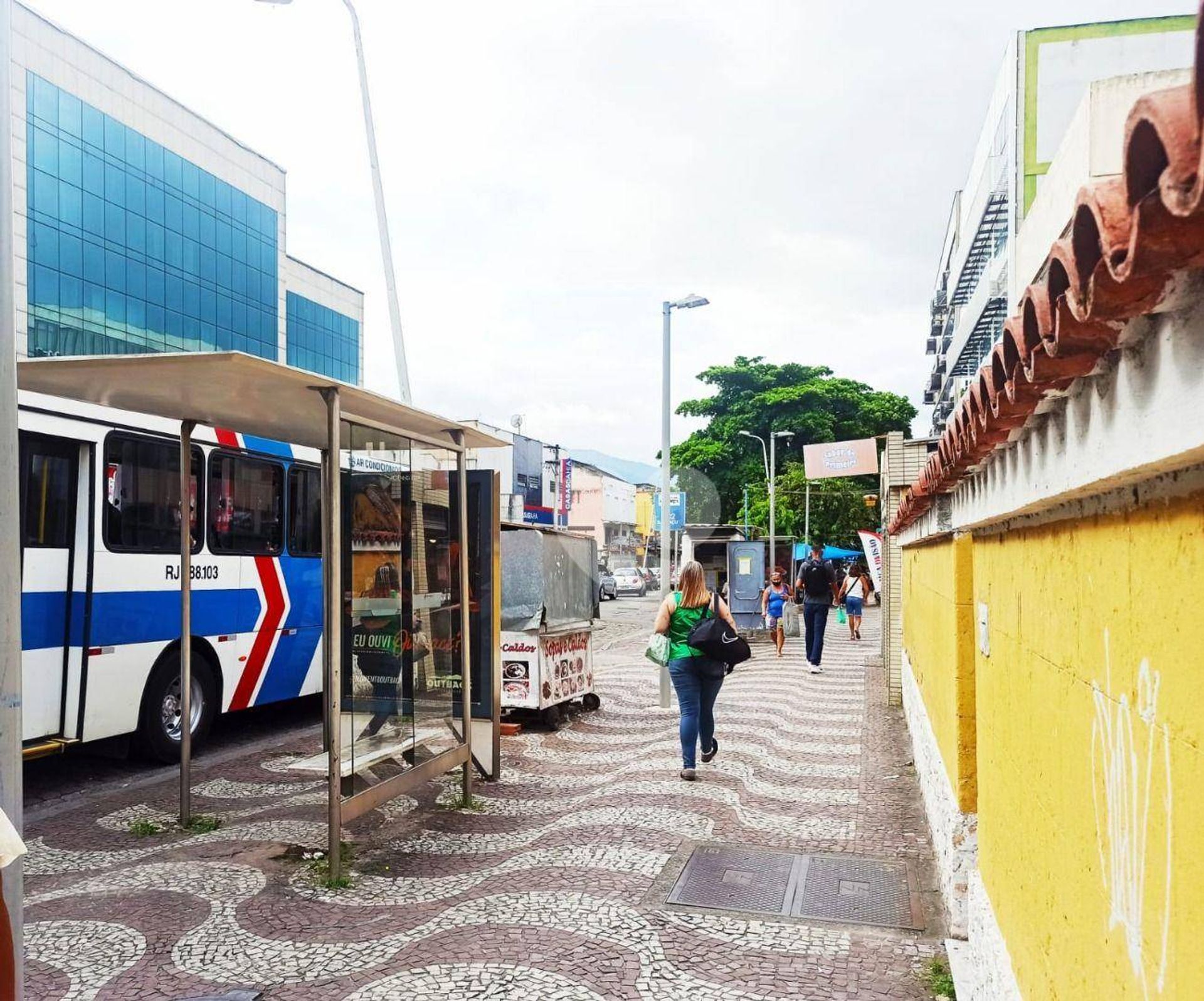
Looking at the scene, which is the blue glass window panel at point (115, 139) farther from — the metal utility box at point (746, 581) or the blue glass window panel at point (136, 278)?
the metal utility box at point (746, 581)

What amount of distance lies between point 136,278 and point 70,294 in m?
2.97

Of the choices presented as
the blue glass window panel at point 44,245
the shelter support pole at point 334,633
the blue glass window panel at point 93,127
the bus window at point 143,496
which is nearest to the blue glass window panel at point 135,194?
the blue glass window panel at point 93,127

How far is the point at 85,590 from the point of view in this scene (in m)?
7.92

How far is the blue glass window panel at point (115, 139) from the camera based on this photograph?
102ft

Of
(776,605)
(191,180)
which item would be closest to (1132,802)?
(776,605)

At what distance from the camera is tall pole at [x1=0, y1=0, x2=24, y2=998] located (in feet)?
12.1

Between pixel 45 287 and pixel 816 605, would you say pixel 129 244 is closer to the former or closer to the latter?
pixel 45 287

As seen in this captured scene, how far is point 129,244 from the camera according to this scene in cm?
3212

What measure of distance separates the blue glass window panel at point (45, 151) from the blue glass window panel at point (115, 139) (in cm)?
209

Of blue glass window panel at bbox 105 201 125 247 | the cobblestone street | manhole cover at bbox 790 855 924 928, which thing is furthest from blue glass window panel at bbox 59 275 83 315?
manhole cover at bbox 790 855 924 928

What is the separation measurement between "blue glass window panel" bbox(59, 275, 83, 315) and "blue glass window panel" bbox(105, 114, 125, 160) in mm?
4495

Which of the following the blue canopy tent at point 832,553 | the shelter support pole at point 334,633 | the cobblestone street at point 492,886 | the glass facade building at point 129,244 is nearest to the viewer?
the cobblestone street at point 492,886

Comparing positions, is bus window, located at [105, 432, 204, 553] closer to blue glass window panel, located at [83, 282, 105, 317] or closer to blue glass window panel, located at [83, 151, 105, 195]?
blue glass window panel, located at [83, 282, 105, 317]

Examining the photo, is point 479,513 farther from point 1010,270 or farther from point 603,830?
point 1010,270
